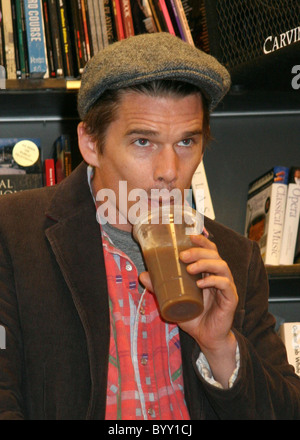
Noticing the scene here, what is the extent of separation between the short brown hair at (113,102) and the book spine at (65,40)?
438 millimetres

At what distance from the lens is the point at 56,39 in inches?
79.7

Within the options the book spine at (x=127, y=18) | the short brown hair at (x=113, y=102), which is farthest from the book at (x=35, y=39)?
the short brown hair at (x=113, y=102)

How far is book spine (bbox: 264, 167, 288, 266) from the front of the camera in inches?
82.0

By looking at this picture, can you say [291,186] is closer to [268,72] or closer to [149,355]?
[268,72]

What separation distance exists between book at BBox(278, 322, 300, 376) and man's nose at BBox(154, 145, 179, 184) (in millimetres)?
897

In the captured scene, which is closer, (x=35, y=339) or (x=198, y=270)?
(x=198, y=270)

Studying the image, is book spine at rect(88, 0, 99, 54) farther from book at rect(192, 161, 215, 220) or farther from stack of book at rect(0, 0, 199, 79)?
book at rect(192, 161, 215, 220)

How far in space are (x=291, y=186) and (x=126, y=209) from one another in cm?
79

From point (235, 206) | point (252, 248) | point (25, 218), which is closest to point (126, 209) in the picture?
point (25, 218)

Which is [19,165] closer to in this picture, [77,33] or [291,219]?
[77,33]

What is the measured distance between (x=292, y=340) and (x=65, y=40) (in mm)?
1051

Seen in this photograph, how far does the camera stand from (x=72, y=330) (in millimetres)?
1428

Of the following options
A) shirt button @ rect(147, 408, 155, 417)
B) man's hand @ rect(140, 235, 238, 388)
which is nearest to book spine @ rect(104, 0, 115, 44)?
man's hand @ rect(140, 235, 238, 388)

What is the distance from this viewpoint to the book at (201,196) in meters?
2.15
